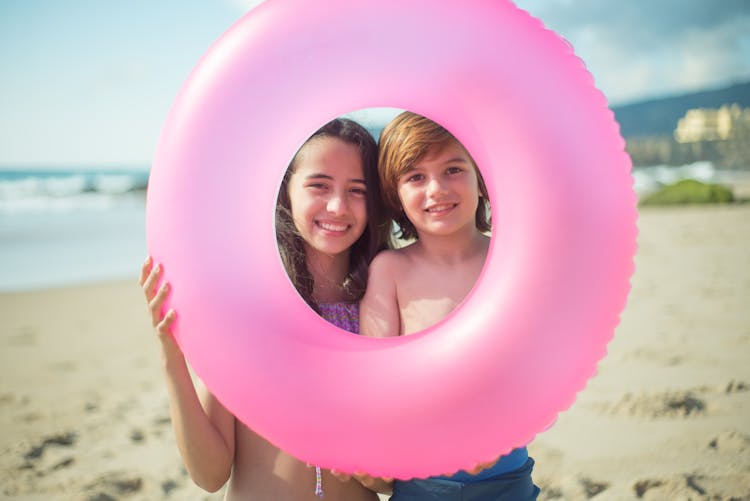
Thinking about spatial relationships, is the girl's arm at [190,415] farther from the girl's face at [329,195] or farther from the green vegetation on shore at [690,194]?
the green vegetation on shore at [690,194]

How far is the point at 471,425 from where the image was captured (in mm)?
1319

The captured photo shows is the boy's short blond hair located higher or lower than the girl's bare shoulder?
higher

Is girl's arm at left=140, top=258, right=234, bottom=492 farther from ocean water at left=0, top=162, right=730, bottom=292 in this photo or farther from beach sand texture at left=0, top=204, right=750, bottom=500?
ocean water at left=0, top=162, right=730, bottom=292

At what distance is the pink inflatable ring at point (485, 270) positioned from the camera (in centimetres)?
133

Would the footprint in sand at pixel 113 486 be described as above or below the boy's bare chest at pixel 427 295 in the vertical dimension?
below

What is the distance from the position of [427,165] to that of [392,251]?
26 centimetres

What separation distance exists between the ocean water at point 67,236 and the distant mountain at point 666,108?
20175 millimetres

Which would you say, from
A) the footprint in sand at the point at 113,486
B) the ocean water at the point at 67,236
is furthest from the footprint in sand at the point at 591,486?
the ocean water at the point at 67,236

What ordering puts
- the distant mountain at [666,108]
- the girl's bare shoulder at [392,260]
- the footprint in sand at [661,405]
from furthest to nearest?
the distant mountain at [666,108] → the footprint in sand at [661,405] → the girl's bare shoulder at [392,260]

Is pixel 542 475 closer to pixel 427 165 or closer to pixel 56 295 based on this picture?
pixel 427 165

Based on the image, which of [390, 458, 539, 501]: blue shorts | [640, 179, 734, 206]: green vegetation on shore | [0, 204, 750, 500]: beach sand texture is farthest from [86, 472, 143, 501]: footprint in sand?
[640, 179, 734, 206]: green vegetation on shore

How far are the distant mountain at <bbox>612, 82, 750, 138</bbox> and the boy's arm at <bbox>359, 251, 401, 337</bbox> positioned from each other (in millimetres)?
26796

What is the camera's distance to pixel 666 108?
29.4 metres

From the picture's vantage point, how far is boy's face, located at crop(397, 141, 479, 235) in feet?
5.66
